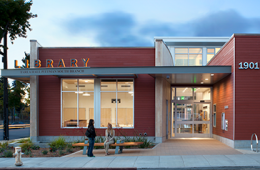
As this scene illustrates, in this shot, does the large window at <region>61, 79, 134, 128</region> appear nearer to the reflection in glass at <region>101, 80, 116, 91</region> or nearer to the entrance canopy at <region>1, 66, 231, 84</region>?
the reflection in glass at <region>101, 80, 116, 91</region>

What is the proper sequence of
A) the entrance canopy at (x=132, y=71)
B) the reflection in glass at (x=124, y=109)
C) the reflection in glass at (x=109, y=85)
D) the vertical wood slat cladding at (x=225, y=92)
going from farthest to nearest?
the reflection in glass at (x=109, y=85) < the reflection in glass at (x=124, y=109) < the entrance canopy at (x=132, y=71) < the vertical wood slat cladding at (x=225, y=92)

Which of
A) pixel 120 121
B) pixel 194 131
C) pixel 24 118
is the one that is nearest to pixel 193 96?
pixel 194 131

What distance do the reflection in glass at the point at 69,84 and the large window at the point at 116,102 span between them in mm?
1876

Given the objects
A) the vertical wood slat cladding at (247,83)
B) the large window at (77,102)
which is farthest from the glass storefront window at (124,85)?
the vertical wood slat cladding at (247,83)

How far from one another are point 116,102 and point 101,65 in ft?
8.50

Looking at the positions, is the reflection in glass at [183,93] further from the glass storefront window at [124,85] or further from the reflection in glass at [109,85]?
the reflection in glass at [109,85]

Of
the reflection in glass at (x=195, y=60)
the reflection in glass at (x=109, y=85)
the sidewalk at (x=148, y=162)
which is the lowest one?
the sidewalk at (x=148, y=162)

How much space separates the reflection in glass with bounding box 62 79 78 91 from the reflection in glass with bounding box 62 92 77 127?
0.33 metres

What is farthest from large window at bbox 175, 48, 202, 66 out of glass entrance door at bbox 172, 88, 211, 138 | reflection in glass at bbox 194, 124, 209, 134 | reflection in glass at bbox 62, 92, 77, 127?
reflection in glass at bbox 62, 92, 77, 127

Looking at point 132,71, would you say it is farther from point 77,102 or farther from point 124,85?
point 77,102

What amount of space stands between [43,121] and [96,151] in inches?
214

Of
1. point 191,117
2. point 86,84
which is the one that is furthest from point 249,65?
point 86,84

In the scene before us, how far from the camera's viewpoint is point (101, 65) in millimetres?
17297

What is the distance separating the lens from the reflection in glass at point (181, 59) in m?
30.3
